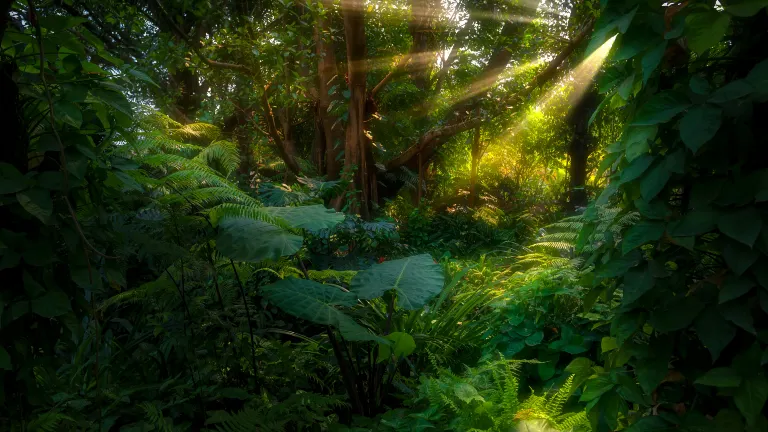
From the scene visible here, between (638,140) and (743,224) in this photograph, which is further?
(638,140)

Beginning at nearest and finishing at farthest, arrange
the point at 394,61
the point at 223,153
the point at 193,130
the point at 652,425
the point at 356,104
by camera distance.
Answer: the point at 652,425
the point at 223,153
the point at 193,130
the point at 356,104
the point at 394,61

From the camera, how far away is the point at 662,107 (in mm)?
1280

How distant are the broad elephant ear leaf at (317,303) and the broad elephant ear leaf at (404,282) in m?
0.10

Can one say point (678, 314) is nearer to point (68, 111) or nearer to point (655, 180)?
point (655, 180)

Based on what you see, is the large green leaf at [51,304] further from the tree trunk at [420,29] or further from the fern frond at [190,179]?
the tree trunk at [420,29]

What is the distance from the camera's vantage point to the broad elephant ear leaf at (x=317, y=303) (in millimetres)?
2074

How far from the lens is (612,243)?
4.88ft

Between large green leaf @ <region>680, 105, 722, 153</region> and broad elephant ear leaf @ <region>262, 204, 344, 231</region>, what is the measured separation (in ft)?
4.16

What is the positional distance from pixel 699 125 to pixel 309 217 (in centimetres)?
147

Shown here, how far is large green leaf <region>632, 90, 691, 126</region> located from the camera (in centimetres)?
125

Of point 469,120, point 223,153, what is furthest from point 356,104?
point 223,153

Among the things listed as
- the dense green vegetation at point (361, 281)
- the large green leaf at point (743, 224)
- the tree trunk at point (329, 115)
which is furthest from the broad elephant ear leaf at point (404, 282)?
the tree trunk at point (329, 115)

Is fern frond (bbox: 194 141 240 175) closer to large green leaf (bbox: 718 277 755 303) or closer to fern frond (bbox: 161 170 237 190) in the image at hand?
fern frond (bbox: 161 170 237 190)

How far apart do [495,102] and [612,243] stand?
7674 millimetres
